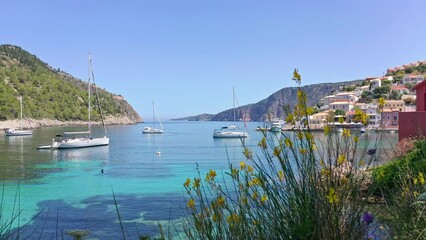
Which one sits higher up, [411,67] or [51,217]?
[411,67]

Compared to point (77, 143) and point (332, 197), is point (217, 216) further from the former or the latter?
point (77, 143)

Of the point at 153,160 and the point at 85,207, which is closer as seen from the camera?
the point at 85,207

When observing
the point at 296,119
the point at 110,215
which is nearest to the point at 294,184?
the point at 296,119

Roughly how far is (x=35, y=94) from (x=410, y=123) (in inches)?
3742

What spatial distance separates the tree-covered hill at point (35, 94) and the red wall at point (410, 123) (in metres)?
75.6

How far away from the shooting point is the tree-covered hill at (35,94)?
83.1 metres

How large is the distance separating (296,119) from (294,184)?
1.04ft

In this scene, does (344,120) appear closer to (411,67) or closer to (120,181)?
(120,181)

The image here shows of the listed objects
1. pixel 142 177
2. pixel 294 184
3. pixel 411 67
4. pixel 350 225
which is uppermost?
pixel 411 67

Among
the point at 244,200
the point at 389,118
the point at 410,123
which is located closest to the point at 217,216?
the point at 244,200

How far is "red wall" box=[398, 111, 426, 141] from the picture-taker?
12906mm

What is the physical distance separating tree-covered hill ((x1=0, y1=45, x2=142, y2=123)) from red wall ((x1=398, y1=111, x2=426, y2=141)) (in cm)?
7560

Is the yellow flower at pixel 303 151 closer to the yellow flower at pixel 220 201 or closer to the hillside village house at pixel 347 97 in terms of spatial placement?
the yellow flower at pixel 220 201

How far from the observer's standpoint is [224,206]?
6.58 ft
